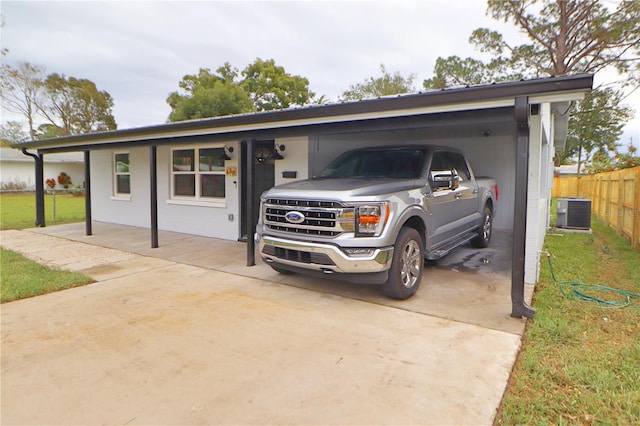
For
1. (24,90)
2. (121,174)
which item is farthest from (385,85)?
(24,90)

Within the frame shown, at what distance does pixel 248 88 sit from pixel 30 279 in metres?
28.4

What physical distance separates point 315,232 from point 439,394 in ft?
7.46

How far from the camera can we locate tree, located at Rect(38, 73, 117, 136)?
40125 mm

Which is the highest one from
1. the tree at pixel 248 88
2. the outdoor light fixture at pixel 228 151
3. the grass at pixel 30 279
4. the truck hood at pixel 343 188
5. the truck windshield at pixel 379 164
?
the tree at pixel 248 88

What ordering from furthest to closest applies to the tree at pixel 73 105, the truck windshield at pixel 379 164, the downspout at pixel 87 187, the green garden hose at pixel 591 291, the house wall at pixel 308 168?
1. the tree at pixel 73 105
2. the downspout at pixel 87 187
3. the house wall at pixel 308 168
4. the truck windshield at pixel 379 164
5. the green garden hose at pixel 591 291

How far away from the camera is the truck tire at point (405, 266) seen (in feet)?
14.2

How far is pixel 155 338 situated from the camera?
3.58 metres

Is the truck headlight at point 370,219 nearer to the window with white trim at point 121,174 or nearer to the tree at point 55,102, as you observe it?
the window with white trim at point 121,174

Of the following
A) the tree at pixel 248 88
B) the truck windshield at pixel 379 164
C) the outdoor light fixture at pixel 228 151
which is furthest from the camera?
the tree at pixel 248 88

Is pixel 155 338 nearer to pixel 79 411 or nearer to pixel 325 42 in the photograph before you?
pixel 79 411

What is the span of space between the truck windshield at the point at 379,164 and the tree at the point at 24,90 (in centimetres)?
4422

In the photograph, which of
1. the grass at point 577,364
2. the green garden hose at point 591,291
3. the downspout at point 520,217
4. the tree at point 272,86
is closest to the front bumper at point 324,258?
the downspout at point 520,217

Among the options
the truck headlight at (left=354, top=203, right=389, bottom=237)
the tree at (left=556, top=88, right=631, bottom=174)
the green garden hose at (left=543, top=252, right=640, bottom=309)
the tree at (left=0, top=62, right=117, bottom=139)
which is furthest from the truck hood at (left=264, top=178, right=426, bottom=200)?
the tree at (left=0, top=62, right=117, bottom=139)

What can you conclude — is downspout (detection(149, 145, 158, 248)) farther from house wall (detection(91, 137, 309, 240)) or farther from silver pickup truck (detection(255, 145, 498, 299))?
silver pickup truck (detection(255, 145, 498, 299))
